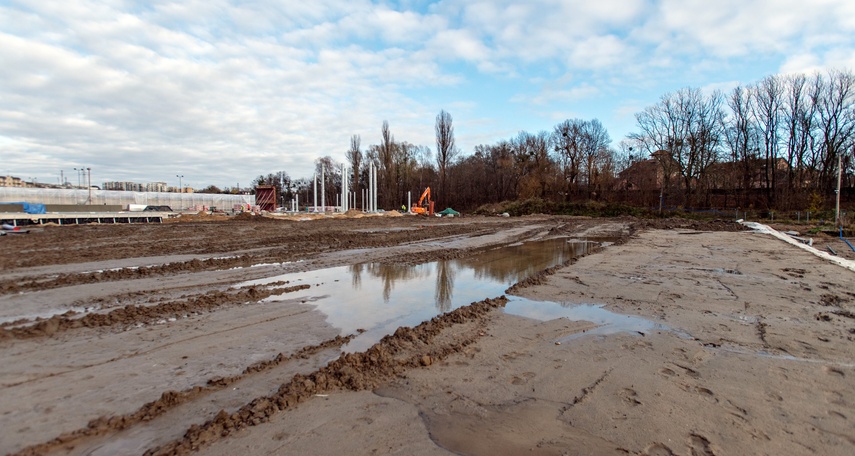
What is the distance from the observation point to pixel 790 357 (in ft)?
16.5

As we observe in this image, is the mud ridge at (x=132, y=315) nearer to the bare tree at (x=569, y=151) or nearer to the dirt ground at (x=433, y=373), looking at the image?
the dirt ground at (x=433, y=373)

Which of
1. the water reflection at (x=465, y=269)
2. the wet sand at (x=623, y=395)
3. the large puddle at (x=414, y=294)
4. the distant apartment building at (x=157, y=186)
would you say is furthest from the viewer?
the distant apartment building at (x=157, y=186)

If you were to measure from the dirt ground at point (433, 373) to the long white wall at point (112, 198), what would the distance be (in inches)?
2276

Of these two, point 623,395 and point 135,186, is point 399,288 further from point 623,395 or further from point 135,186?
point 135,186

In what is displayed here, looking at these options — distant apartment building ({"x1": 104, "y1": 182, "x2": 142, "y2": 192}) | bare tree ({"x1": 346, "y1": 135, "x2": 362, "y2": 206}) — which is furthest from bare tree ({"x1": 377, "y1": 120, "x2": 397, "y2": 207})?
distant apartment building ({"x1": 104, "y1": 182, "x2": 142, "y2": 192})

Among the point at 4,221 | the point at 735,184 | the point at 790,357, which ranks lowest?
the point at 790,357

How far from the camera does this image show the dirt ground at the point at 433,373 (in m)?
3.30

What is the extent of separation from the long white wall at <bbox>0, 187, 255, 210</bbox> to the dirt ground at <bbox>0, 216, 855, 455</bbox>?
5780 cm

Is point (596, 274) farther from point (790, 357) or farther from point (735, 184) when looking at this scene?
point (735, 184)

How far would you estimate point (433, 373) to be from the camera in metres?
4.60

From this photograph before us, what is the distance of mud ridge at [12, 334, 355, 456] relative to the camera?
3.26 metres

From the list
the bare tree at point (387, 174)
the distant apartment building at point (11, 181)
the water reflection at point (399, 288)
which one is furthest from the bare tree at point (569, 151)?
the distant apartment building at point (11, 181)

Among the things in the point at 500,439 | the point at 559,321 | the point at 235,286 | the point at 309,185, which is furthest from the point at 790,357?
the point at 309,185

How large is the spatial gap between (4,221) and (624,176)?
5992 centimetres
